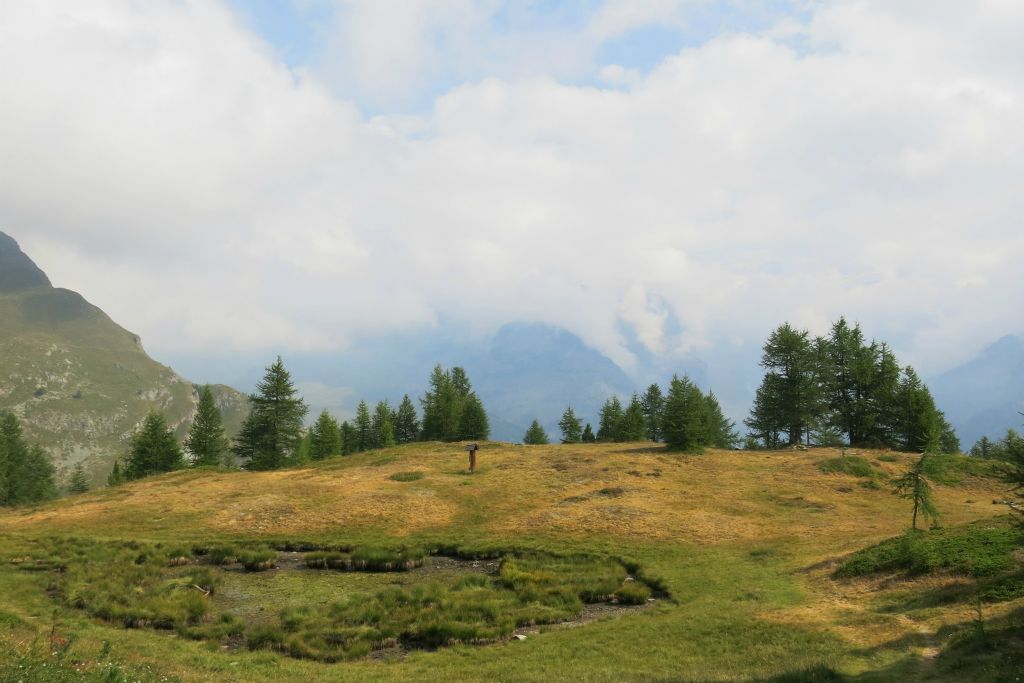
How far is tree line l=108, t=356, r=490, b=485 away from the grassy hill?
75.2ft

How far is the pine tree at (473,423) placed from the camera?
10169cm

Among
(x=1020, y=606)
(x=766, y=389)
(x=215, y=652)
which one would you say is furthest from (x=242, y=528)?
(x=766, y=389)

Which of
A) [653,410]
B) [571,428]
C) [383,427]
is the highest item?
[653,410]

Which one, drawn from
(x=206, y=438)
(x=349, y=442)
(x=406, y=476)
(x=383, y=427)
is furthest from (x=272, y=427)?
(x=349, y=442)

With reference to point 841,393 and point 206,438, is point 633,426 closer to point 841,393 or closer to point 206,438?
point 841,393

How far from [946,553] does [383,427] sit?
307 feet

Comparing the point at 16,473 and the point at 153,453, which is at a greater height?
the point at 153,453

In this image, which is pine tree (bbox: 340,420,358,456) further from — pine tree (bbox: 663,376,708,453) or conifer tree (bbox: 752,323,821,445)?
conifer tree (bbox: 752,323,821,445)

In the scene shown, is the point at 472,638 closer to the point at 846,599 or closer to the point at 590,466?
the point at 846,599

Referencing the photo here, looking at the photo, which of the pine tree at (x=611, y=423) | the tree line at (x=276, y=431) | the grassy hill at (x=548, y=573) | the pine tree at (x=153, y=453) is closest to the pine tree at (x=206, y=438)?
the tree line at (x=276, y=431)

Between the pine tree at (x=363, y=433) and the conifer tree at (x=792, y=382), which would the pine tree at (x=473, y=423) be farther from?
the conifer tree at (x=792, y=382)

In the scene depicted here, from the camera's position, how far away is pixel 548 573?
3138 centimetres

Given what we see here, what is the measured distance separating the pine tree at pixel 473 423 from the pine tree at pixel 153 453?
45.6 m

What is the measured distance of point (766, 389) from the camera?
78.2m
